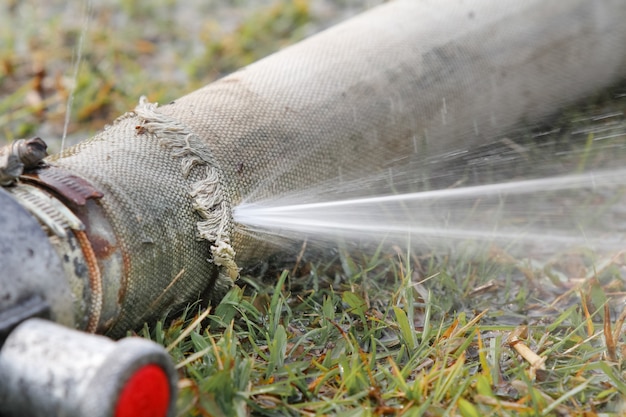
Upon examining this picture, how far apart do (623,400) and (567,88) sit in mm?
1505

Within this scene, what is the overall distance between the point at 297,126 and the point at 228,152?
251 millimetres

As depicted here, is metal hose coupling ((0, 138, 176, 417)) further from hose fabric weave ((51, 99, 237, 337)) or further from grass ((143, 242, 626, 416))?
grass ((143, 242, 626, 416))

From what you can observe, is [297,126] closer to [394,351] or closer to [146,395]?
[394,351]

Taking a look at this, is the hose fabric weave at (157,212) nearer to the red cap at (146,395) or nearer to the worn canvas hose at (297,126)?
the worn canvas hose at (297,126)

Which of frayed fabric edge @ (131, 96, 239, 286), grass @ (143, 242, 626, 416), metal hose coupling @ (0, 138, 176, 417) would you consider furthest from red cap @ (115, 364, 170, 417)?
frayed fabric edge @ (131, 96, 239, 286)

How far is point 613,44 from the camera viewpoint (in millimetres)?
2920

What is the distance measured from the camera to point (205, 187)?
1876 mm

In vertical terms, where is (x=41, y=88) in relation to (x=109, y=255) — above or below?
above

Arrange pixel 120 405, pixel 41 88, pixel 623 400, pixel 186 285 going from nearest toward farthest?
pixel 120 405
pixel 623 400
pixel 186 285
pixel 41 88

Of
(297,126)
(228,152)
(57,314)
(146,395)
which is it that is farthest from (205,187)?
(146,395)

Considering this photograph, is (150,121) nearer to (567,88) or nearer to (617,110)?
(567,88)

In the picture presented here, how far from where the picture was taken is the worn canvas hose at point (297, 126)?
1.70 meters

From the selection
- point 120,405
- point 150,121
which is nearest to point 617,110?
point 150,121

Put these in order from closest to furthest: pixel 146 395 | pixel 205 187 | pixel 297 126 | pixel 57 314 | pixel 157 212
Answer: pixel 146 395, pixel 57 314, pixel 157 212, pixel 205 187, pixel 297 126
